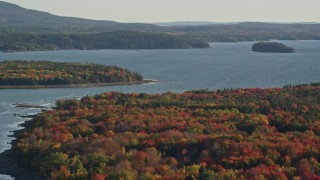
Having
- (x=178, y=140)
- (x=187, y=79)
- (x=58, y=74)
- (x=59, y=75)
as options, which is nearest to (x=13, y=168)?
(x=178, y=140)

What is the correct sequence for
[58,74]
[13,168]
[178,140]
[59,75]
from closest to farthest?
[13,168]
[178,140]
[59,75]
[58,74]

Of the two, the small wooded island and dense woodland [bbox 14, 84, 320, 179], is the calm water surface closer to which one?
the small wooded island

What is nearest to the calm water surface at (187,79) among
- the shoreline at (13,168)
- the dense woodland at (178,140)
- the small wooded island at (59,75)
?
the shoreline at (13,168)

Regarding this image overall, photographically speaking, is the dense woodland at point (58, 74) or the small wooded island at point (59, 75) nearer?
the small wooded island at point (59, 75)

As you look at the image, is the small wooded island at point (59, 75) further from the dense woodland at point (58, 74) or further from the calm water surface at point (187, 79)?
the calm water surface at point (187, 79)

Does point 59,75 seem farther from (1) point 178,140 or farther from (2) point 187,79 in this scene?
(1) point 178,140

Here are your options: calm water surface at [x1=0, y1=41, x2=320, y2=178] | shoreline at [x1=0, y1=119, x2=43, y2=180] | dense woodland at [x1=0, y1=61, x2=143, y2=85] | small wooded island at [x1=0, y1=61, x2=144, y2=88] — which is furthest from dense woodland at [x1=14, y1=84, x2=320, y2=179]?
dense woodland at [x1=0, y1=61, x2=143, y2=85]
